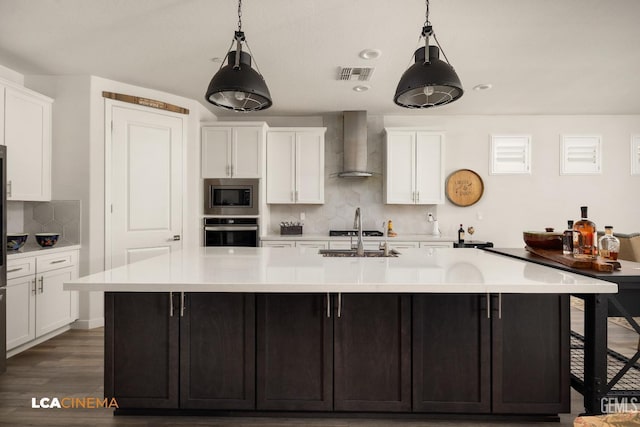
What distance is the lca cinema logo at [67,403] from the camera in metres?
2.25

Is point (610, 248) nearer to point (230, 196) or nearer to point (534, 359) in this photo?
point (534, 359)

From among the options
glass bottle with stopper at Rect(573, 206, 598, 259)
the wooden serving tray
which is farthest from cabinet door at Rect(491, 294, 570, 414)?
glass bottle with stopper at Rect(573, 206, 598, 259)

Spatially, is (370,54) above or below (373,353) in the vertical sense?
above

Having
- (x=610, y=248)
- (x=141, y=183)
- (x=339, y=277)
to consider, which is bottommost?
(x=339, y=277)

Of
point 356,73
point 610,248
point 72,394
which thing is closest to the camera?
point 610,248

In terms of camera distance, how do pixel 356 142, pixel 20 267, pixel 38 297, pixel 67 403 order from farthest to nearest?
pixel 356 142, pixel 38 297, pixel 20 267, pixel 67 403

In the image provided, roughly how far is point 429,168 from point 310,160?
1.64 meters

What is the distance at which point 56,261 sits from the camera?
136 inches

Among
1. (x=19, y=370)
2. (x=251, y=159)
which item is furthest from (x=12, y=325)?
(x=251, y=159)

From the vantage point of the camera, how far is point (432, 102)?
232 cm

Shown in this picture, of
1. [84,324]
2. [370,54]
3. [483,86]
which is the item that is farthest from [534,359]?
[84,324]

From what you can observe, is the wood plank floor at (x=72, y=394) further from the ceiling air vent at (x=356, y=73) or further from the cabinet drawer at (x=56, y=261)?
the ceiling air vent at (x=356, y=73)

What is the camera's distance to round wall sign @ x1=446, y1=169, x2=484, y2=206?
17.6 feet

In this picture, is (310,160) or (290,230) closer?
(310,160)
